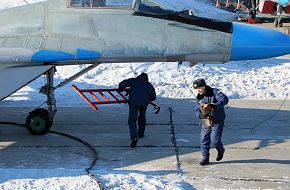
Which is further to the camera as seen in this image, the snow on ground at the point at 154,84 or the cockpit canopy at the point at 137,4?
the cockpit canopy at the point at 137,4

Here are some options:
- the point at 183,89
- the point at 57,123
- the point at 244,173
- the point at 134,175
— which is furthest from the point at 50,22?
the point at 183,89

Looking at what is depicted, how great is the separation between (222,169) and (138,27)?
288cm

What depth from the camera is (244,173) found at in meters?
7.61

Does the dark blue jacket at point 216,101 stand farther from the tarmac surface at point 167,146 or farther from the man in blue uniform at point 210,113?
the tarmac surface at point 167,146

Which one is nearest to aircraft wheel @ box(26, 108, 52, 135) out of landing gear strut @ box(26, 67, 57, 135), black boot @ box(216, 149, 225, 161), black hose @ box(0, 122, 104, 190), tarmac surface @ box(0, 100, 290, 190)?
landing gear strut @ box(26, 67, 57, 135)

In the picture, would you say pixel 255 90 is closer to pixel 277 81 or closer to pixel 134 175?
pixel 277 81

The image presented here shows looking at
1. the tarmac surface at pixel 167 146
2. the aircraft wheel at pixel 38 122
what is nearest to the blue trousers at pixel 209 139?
the tarmac surface at pixel 167 146

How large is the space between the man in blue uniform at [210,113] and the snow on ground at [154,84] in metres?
0.85

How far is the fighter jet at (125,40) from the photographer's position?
29.1 ft

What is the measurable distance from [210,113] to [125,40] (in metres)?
2.18

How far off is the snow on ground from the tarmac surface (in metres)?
0.52

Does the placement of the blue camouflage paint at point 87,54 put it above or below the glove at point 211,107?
above

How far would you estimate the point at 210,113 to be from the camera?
7742 millimetres

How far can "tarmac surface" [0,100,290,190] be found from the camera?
25.0 feet
